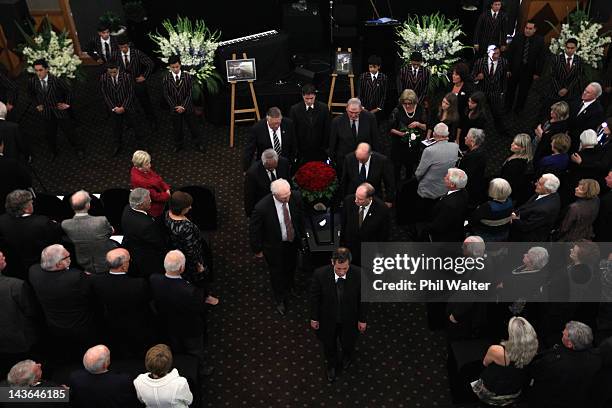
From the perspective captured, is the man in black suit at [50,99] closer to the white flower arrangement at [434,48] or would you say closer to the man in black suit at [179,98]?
the man in black suit at [179,98]

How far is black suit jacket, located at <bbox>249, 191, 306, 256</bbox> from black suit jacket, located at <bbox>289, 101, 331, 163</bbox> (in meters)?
1.84

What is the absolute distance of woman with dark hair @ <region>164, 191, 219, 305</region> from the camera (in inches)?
204

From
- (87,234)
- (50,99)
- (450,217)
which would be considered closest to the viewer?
(87,234)

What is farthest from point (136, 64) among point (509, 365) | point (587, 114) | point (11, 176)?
point (509, 365)

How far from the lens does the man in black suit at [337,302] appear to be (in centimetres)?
475

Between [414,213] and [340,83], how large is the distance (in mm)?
3123

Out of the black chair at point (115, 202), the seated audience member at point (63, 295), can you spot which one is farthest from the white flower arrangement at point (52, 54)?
the seated audience member at point (63, 295)

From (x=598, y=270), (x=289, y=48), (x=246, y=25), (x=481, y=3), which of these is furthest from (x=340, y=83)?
(x=598, y=270)

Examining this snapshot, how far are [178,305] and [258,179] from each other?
1.78 meters

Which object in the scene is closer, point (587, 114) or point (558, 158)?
point (558, 158)

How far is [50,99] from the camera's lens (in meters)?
8.03

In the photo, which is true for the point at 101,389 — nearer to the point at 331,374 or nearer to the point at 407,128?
the point at 331,374

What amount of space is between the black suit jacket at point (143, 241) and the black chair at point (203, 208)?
1.17 meters

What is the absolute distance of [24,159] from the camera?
750cm
